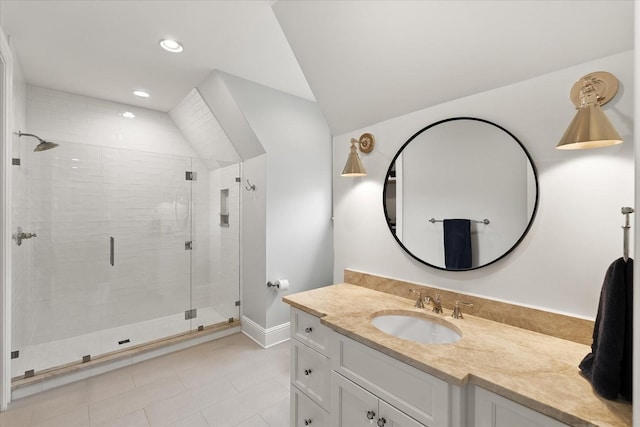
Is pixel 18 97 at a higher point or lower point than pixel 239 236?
higher

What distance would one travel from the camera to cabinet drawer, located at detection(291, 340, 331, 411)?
4.60ft

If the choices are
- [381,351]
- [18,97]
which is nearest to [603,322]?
[381,351]

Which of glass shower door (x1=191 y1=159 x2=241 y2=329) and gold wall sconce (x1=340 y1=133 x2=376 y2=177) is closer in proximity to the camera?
gold wall sconce (x1=340 y1=133 x2=376 y2=177)

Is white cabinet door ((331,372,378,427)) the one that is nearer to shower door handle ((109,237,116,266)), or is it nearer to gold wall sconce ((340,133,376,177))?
gold wall sconce ((340,133,376,177))

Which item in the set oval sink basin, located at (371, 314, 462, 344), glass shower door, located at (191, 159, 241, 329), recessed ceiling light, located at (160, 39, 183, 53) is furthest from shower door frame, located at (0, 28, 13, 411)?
oval sink basin, located at (371, 314, 462, 344)

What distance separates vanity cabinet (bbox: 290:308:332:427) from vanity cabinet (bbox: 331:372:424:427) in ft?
0.29

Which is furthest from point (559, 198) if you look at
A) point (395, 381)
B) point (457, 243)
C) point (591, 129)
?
point (395, 381)

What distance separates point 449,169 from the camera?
1.51 m

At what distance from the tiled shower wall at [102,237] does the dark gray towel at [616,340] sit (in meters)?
3.10

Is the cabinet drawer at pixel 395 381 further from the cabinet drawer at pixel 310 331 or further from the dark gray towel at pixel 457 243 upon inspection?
the dark gray towel at pixel 457 243

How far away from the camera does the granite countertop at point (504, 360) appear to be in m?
0.76

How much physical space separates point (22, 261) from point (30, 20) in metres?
1.83

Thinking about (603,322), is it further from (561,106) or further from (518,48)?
(518,48)

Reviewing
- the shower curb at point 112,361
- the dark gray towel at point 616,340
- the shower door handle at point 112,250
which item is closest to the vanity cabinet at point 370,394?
the dark gray towel at point 616,340
